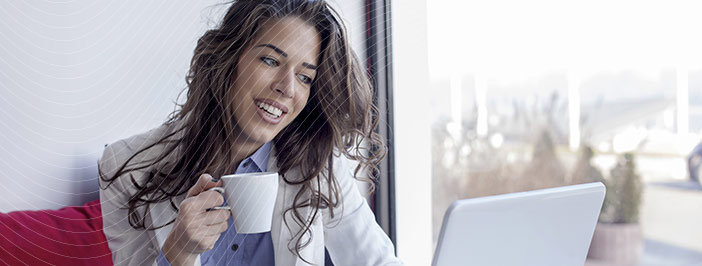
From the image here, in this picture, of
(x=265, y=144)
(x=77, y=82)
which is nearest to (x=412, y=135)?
(x=265, y=144)

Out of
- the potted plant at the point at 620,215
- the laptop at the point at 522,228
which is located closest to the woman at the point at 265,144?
the laptop at the point at 522,228

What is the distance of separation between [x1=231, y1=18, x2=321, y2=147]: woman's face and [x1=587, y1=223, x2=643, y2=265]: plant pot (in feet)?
2.72

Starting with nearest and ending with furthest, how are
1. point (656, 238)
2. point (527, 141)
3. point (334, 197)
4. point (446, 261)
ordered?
A: 1. point (446, 261)
2. point (334, 197)
3. point (656, 238)
4. point (527, 141)

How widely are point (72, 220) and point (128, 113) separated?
17 cm

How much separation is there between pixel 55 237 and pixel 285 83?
12.9 inches

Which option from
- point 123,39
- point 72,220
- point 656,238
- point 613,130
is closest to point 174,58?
point 123,39

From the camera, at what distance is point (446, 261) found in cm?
46

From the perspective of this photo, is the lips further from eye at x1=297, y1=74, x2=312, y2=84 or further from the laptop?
the laptop

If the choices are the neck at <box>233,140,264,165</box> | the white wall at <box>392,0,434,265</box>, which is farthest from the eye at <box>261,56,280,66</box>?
the white wall at <box>392,0,434,265</box>

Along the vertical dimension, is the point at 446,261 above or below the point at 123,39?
below

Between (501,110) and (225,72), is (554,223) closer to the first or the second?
(225,72)

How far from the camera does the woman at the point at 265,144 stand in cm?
72

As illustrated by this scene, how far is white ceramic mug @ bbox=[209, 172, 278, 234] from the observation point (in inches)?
21.7

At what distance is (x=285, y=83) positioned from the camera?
0.71 meters
